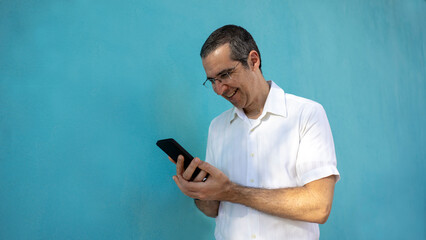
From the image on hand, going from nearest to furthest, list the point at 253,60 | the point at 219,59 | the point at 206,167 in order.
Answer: the point at 206,167 → the point at 219,59 → the point at 253,60

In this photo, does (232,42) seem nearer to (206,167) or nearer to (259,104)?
(259,104)

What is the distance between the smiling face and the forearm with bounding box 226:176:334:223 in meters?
0.38

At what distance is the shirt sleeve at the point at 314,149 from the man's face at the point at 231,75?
249 mm

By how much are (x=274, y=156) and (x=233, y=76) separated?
14.2 inches

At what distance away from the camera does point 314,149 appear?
1.11 meters

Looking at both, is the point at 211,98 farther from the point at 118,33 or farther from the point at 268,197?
the point at 268,197

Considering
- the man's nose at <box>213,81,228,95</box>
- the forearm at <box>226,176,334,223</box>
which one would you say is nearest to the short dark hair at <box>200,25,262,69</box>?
the man's nose at <box>213,81,228,95</box>

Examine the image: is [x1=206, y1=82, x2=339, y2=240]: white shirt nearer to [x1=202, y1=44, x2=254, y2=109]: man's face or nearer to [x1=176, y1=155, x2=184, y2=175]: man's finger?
[x1=202, y1=44, x2=254, y2=109]: man's face

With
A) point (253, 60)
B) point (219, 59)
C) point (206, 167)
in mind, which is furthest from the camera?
point (253, 60)

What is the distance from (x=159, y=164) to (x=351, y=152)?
161 cm

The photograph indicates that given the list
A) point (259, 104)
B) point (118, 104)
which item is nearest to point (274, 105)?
point (259, 104)

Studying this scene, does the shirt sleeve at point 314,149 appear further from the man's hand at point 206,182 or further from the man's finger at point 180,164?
the man's finger at point 180,164

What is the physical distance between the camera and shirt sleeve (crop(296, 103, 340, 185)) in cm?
107

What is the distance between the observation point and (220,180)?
3.44ft
